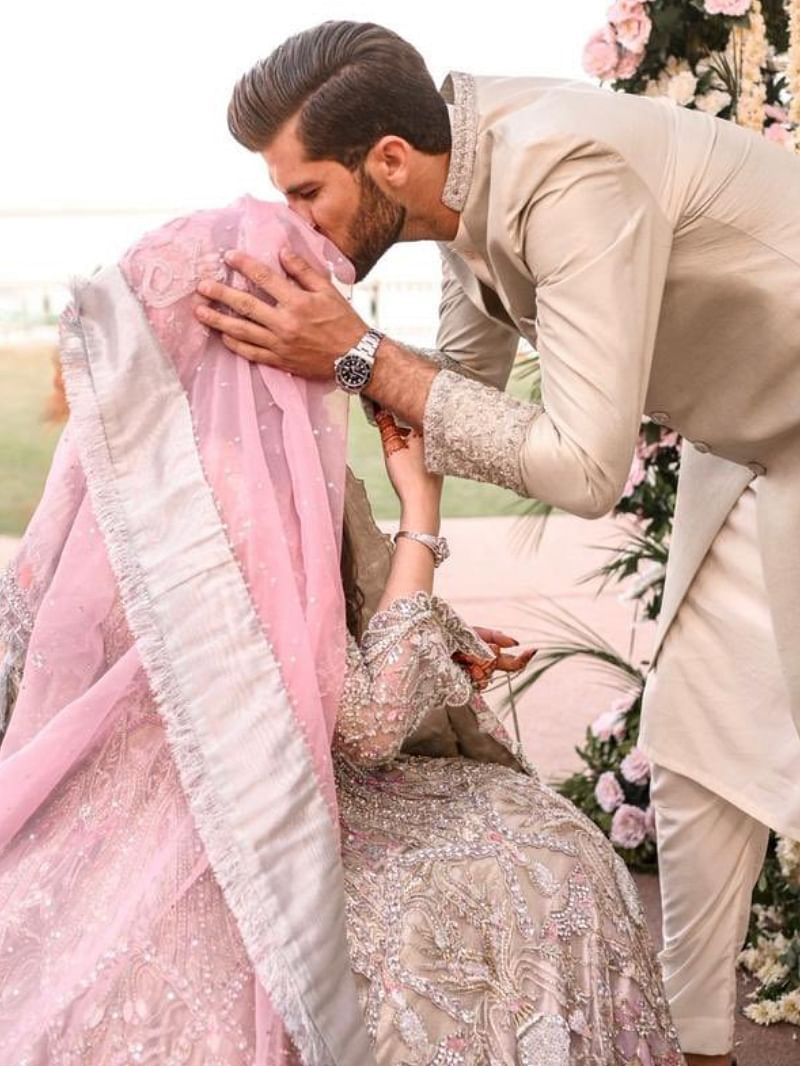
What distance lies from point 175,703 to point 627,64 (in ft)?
6.34

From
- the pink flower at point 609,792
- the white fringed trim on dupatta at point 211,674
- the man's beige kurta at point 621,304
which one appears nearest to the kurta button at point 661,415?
the man's beige kurta at point 621,304

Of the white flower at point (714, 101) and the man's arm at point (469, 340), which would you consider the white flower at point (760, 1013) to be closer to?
the man's arm at point (469, 340)

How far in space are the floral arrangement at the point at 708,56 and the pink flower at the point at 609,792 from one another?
1378 mm

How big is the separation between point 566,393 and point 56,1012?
848 millimetres

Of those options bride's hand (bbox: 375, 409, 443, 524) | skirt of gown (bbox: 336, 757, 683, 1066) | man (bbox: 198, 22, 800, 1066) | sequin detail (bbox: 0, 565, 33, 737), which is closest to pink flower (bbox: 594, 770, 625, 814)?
man (bbox: 198, 22, 800, 1066)

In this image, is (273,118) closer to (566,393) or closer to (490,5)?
(566,393)

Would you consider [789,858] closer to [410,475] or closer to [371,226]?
[410,475]

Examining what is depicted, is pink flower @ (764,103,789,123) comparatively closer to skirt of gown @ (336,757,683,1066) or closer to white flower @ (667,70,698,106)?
white flower @ (667,70,698,106)

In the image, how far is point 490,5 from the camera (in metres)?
7.47

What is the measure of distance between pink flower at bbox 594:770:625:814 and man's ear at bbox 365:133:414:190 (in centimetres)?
182

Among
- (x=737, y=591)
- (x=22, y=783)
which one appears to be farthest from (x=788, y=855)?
(x=22, y=783)

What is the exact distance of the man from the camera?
1757mm

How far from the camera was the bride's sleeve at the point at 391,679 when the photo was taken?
1582 mm

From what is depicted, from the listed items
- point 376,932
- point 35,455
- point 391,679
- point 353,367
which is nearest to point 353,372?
point 353,367
